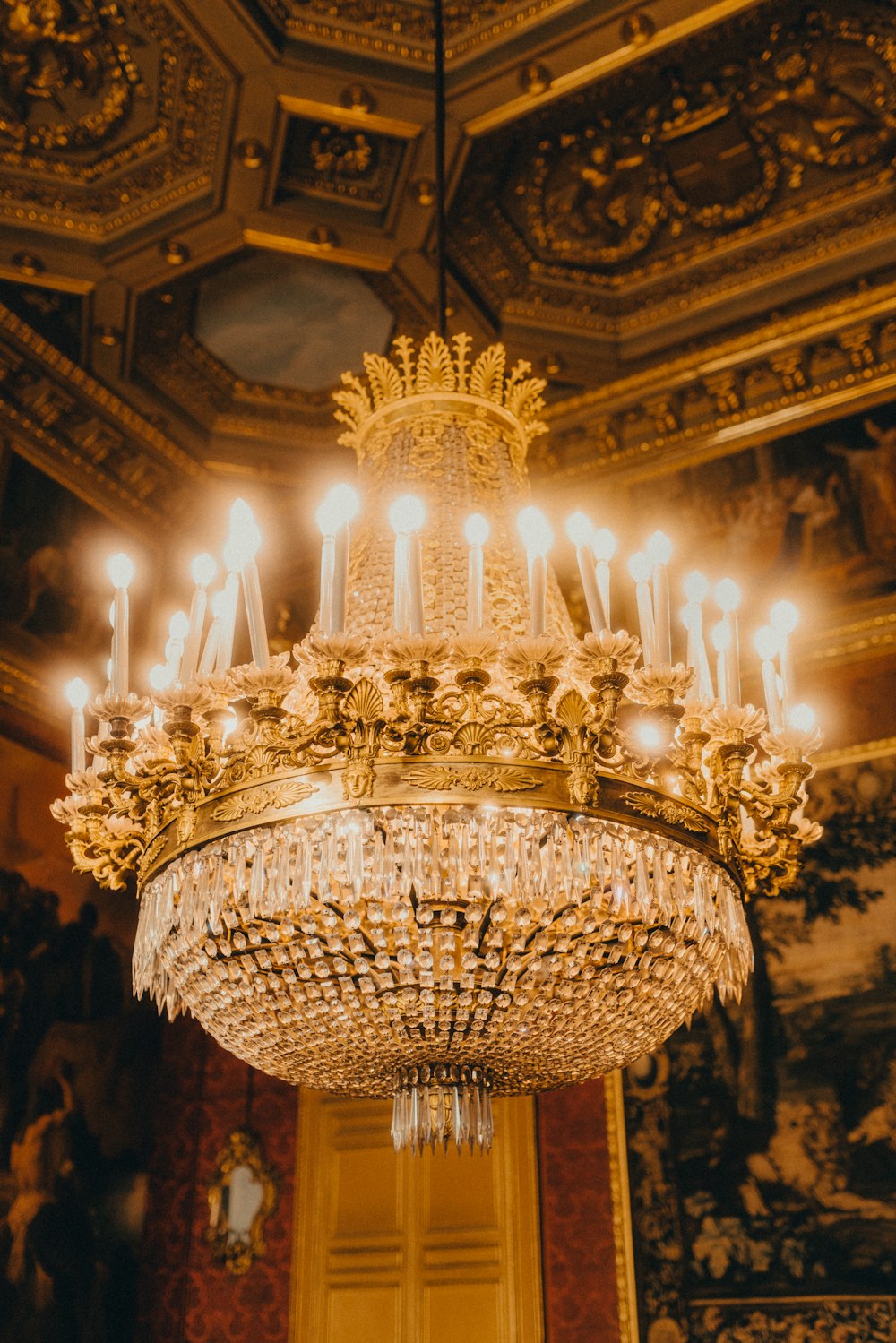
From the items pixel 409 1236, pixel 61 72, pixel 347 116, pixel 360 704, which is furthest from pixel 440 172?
pixel 409 1236

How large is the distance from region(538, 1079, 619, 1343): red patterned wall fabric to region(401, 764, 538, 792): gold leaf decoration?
3163 millimetres

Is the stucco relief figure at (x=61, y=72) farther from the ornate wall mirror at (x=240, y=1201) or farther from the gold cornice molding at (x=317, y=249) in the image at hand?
the ornate wall mirror at (x=240, y=1201)

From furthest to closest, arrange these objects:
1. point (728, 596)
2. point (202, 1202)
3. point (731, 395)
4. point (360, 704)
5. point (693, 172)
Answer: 1. point (731, 395)
2. point (202, 1202)
3. point (693, 172)
4. point (728, 596)
5. point (360, 704)

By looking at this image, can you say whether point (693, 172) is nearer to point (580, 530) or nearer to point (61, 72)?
point (61, 72)

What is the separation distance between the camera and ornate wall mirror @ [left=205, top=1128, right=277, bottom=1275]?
558 cm

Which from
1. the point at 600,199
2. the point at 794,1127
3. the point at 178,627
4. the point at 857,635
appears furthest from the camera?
the point at 600,199

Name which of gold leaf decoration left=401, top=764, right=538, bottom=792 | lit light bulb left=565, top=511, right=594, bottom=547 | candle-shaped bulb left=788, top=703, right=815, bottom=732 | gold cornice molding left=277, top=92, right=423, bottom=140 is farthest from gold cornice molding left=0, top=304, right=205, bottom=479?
candle-shaped bulb left=788, top=703, right=815, bottom=732

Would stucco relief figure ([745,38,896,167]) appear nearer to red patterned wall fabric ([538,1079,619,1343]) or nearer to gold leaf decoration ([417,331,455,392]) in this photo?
gold leaf decoration ([417,331,455,392])

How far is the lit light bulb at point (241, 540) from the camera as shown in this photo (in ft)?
8.58

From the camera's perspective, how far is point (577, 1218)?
16.5 feet

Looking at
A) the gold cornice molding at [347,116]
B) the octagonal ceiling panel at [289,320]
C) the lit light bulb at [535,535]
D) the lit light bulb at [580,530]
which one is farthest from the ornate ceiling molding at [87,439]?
the lit light bulb at [535,535]

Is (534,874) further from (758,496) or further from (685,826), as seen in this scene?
(758,496)

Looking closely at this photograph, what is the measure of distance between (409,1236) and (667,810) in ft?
11.7

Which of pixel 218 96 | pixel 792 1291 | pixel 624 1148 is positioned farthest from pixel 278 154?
pixel 792 1291
